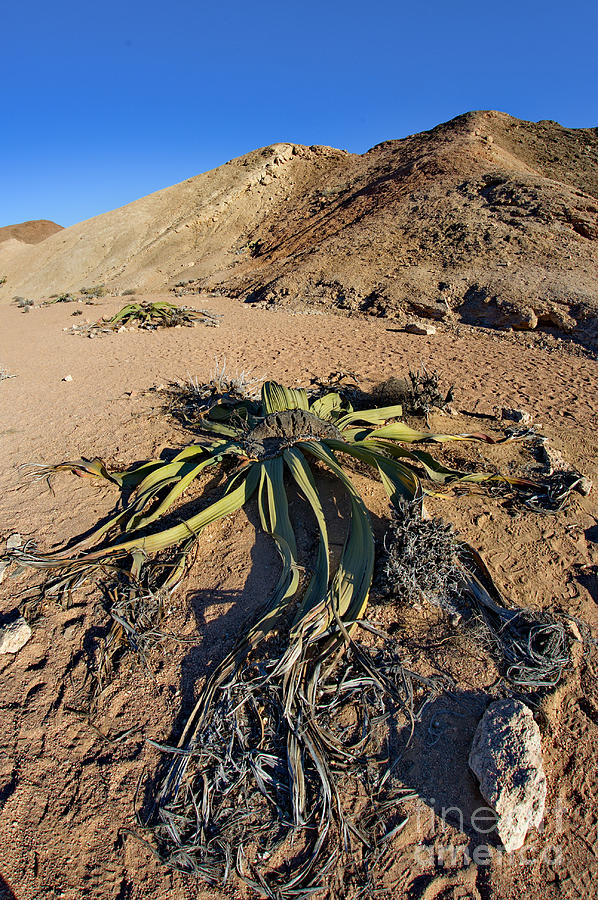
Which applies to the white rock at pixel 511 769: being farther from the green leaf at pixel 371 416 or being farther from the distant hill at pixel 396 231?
the distant hill at pixel 396 231

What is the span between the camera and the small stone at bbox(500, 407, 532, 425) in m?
3.64

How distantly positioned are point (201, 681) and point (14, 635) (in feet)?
2.96

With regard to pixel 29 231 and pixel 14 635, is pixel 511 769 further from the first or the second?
pixel 29 231

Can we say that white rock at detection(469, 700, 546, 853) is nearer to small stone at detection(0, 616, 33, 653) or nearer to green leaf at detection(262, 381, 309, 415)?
small stone at detection(0, 616, 33, 653)

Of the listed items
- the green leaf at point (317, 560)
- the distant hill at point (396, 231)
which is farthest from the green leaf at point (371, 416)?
the distant hill at point (396, 231)

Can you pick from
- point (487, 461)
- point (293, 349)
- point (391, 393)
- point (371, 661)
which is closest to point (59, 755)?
point (371, 661)

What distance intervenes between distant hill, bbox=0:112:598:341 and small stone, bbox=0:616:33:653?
6.25m

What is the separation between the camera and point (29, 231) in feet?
184

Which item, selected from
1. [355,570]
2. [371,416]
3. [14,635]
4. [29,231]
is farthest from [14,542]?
[29,231]

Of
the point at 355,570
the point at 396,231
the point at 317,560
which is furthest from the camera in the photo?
the point at 396,231

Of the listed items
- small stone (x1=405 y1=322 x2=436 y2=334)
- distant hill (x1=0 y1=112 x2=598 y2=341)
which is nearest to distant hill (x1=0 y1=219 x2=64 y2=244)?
distant hill (x1=0 y1=112 x2=598 y2=341)

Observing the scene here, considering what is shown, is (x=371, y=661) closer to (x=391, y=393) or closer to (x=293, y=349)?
(x=391, y=393)

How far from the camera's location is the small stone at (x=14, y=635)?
2.14m

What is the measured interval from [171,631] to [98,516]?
3.50 ft
